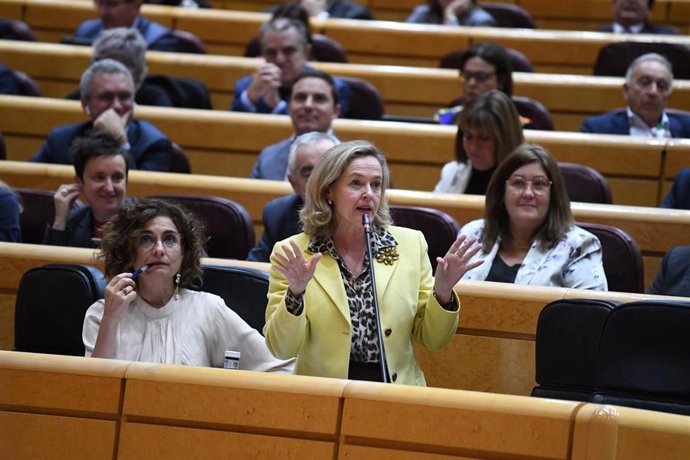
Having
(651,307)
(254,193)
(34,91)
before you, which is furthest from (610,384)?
(34,91)

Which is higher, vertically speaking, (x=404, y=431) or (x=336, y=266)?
(x=336, y=266)

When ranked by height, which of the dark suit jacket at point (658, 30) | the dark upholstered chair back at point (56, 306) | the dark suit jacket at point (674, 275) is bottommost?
the dark upholstered chair back at point (56, 306)

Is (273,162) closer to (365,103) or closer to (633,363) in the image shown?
(365,103)

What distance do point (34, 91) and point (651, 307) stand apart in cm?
187

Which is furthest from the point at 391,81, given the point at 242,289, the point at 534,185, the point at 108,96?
the point at 242,289

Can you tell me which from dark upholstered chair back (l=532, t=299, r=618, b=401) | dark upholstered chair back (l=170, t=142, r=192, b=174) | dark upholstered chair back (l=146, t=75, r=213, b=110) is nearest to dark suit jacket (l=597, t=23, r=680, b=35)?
dark upholstered chair back (l=146, t=75, r=213, b=110)

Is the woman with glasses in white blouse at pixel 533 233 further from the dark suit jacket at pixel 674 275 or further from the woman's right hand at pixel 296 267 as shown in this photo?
the woman's right hand at pixel 296 267

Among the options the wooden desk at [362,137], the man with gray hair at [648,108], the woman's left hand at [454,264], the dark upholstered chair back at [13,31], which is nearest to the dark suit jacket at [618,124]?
the man with gray hair at [648,108]

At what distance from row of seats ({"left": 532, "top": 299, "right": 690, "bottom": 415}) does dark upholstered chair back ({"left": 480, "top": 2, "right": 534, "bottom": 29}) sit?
6.74ft

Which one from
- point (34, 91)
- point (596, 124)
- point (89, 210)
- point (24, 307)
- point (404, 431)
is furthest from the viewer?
point (34, 91)

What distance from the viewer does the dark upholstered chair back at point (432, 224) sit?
1.87 metres

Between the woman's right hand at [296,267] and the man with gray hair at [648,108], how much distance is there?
1.31 metres

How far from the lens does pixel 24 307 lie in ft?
5.23

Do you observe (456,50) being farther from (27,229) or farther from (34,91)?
(27,229)
